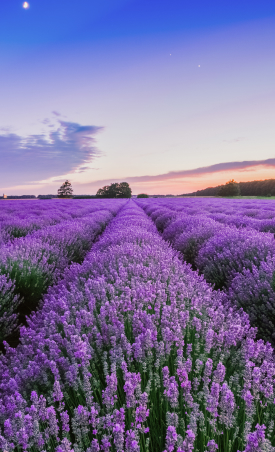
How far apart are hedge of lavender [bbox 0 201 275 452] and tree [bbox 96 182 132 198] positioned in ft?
221

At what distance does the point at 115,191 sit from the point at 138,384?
68.9m

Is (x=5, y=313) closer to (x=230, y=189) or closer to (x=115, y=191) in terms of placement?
(x=230, y=189)

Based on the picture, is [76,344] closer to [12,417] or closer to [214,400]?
[12,417]

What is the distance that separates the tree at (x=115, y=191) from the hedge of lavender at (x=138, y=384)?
67.5m

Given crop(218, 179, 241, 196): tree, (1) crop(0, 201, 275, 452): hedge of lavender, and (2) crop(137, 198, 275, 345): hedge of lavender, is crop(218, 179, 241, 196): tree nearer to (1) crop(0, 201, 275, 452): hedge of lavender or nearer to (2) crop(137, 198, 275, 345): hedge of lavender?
(2) crop(137, 198, 275, 345): hedge of lavender

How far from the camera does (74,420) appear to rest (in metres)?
1.06

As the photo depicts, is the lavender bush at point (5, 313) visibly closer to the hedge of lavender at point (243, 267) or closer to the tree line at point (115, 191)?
the hedge of lavender at point (243, 267)

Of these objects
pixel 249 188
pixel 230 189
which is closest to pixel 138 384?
pixel 230 189

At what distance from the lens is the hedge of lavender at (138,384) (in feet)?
3.34

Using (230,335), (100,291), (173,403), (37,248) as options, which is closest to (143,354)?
(173,403)

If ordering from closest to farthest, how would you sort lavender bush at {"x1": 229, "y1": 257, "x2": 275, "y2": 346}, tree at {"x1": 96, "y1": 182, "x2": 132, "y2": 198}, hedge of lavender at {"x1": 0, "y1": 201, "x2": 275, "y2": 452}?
hedge of lavender at {"x1": 0, "y1": 201, "x2": 275, "y2": 452}
lavender bush at {"x1": 229, "y1": 257, "x2": 275, "y2": 346}
tree at {"x1": 96, "y1": 182, "x2": 132, "y2": 198}

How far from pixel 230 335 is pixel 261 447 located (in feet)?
2.72

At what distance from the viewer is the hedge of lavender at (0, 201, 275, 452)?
3.34ft

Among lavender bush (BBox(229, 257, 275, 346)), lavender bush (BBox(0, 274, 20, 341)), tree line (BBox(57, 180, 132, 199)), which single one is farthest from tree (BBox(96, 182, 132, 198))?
lavender bush (BBox(229, 257, 275, 346))
